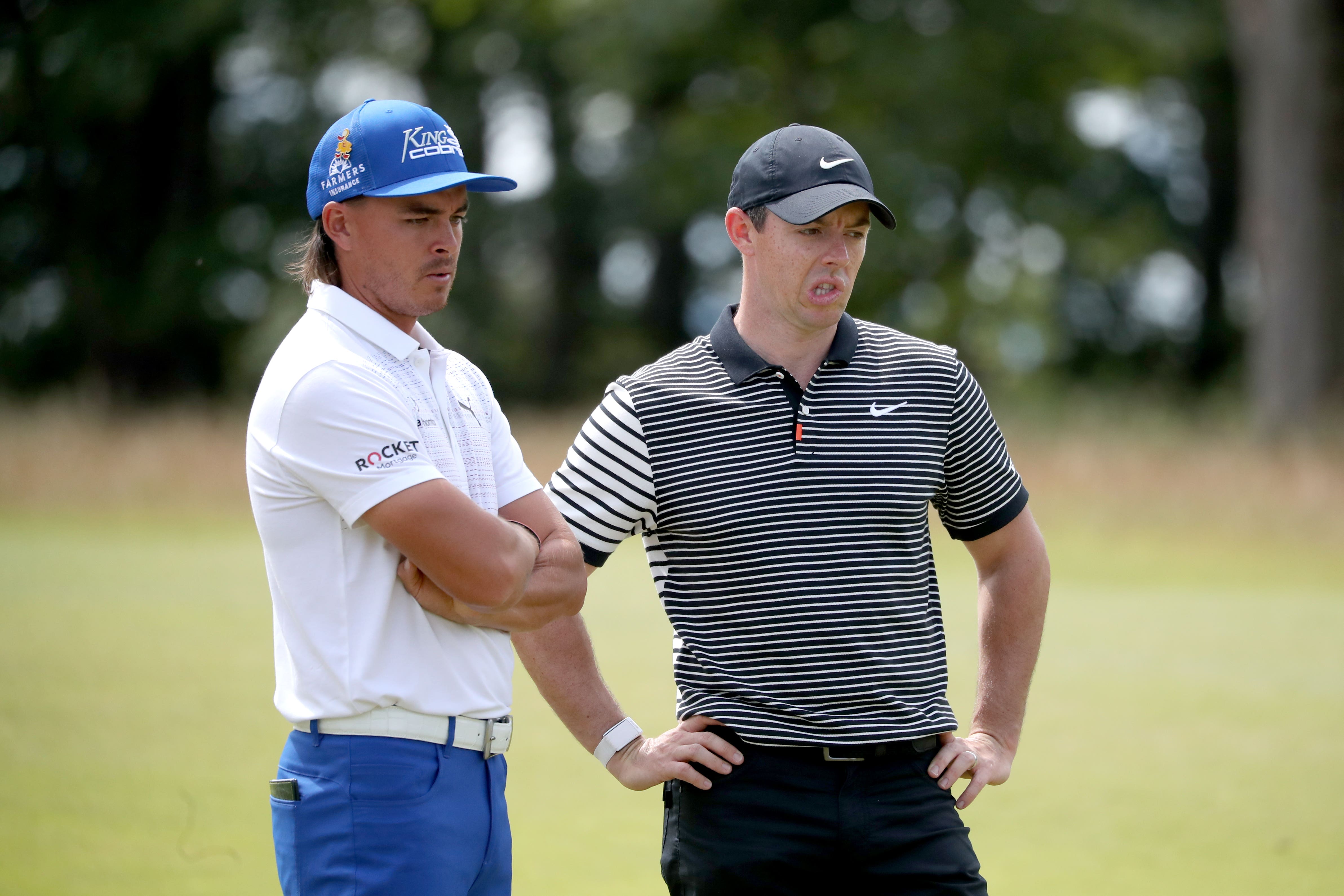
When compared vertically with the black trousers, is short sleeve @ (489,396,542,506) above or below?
above

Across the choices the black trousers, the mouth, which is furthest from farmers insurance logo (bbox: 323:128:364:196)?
the black trousers

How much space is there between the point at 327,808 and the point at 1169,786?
171 inches

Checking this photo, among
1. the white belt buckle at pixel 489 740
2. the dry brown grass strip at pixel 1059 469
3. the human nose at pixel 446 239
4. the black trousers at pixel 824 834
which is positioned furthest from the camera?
the dry brown grass strip at pixel 1059 469

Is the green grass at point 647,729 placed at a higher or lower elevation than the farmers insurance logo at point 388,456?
lower

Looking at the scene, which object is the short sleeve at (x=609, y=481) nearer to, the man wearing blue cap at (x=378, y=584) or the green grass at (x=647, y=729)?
the man wearing blue cap at (x=378, y=584)

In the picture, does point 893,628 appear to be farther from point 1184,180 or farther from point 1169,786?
point 1184,180

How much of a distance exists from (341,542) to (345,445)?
0.54ft

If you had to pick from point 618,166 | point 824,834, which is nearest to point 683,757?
point 824,834

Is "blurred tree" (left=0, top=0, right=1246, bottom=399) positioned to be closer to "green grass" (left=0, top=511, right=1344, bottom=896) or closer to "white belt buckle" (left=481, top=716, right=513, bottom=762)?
"green grass" (left=0, top=511, right=1344, bottom=896)

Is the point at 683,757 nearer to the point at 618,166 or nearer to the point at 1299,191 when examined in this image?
the point at 1299,191

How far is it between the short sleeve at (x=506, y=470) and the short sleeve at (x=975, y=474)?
85 cm

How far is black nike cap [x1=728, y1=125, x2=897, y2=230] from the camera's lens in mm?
2947

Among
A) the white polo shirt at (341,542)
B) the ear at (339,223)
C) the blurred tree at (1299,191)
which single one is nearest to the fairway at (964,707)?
the white polo shirt at (341,542)

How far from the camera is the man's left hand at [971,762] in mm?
2863
